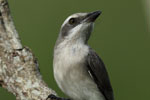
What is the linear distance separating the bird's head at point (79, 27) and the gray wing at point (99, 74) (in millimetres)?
277

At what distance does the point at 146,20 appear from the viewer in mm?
4996

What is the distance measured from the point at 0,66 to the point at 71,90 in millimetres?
970

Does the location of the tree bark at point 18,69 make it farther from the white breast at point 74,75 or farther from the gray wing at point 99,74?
the gray wing at point 99,74

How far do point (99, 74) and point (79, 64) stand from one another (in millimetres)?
471

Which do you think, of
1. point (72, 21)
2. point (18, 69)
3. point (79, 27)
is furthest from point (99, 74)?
point (18, 69)

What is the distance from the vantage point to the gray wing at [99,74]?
15.6ft

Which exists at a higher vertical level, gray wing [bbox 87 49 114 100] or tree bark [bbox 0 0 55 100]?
tree bark [bbox 0 0 55 100]

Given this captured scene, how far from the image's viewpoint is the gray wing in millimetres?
4741

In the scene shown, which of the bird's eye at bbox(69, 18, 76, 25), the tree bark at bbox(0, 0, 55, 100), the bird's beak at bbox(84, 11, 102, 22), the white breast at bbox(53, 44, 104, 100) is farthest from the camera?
the bird's eye at bbox(69, 18, 76, 25)

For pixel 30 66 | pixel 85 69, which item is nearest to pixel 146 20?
pixel 85 69

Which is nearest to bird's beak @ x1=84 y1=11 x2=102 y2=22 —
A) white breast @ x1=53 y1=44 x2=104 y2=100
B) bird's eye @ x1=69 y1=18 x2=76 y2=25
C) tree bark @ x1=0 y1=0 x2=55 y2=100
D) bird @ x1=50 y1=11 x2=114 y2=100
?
bird @ x1=50 y1=11 x2=114 y2=100

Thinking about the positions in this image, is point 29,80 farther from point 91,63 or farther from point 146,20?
point 146,20

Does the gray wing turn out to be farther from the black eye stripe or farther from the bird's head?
the black eye stripe

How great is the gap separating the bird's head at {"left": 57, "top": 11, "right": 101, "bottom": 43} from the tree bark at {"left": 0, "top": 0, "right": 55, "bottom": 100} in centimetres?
71
